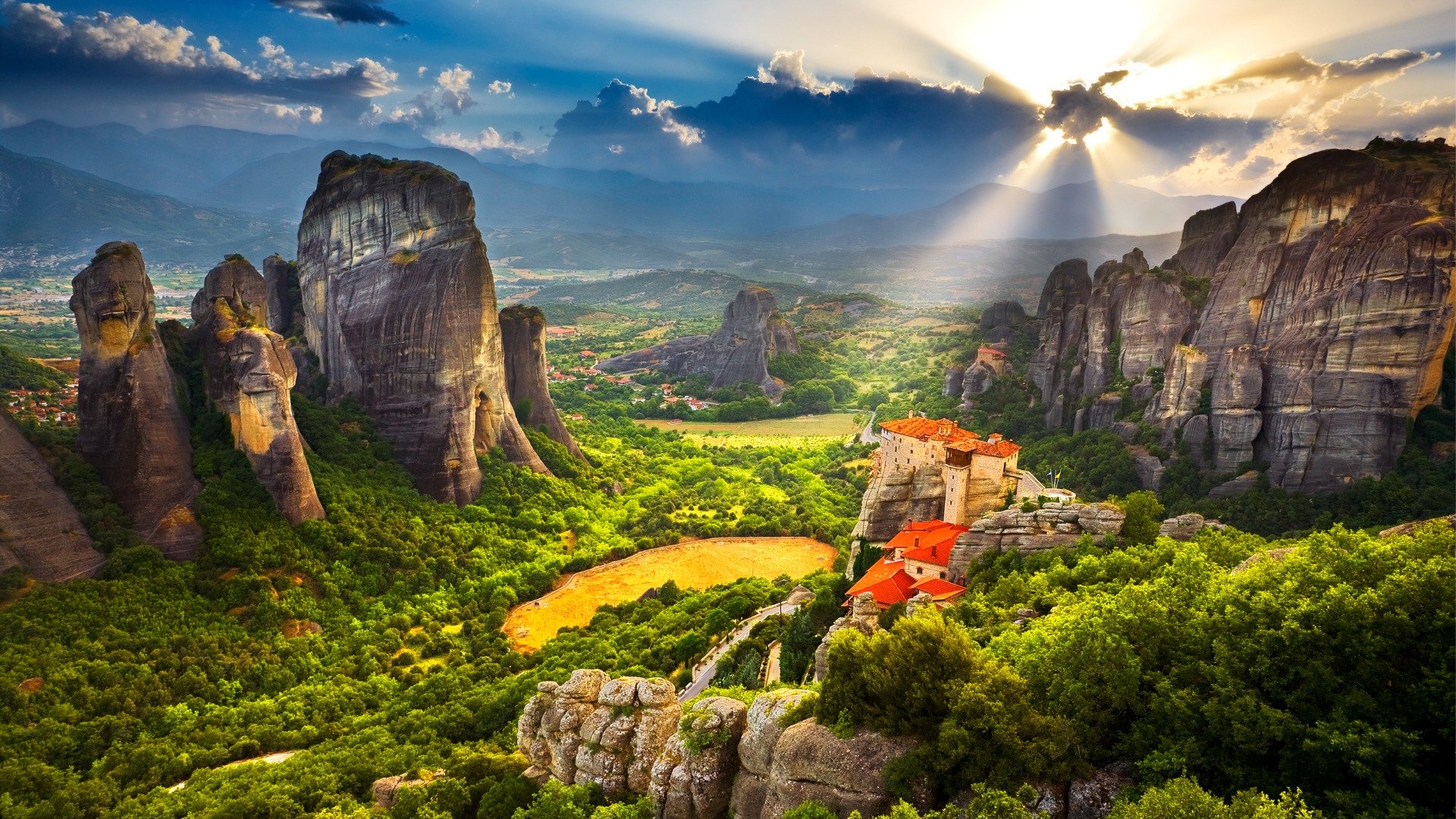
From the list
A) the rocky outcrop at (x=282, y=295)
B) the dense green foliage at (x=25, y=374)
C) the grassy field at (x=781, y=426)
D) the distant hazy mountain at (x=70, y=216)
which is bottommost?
the grassy field at (x=781, y=426)

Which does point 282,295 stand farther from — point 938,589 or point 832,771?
point 832,771

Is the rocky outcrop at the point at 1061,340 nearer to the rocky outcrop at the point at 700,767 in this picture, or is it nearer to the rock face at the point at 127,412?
the rocky outcrop at the point at 700,767

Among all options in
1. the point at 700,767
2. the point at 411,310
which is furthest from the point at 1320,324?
the point at 411,310

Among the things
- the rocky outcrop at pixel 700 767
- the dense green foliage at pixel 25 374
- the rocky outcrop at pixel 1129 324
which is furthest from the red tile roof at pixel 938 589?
the dense green foliage at pixel 25 374

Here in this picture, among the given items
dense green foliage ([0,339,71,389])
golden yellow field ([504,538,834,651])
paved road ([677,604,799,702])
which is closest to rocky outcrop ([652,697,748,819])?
paved road ([677,604,799,702])

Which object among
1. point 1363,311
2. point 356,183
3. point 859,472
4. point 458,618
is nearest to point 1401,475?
point 1363,311

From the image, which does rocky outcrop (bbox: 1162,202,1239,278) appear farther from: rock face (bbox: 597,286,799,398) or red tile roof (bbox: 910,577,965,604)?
rock face (bbox: 597,286,799,398)

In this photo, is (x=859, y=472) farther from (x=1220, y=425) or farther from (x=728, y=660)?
(x=728, y=660)

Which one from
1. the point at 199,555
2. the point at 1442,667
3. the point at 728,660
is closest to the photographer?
the point at 1442,667
